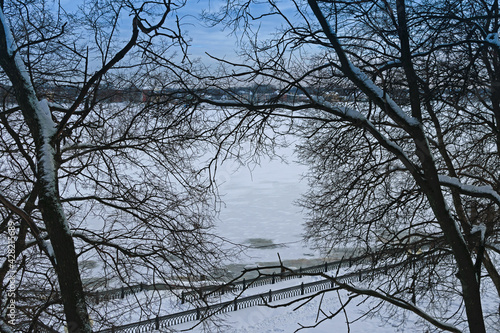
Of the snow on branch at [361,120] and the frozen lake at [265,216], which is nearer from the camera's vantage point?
the snow on branch at [361,120]

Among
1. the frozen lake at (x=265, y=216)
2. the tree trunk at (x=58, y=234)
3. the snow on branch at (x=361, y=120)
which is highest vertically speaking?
the frozen lake at (x=265, y=216)

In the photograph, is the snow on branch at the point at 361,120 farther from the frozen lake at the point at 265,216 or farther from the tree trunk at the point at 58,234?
the frozen lake at the point at 265,216

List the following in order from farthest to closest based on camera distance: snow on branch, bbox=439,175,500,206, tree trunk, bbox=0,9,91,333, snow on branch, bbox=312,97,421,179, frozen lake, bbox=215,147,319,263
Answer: frozen lake, bbox=215,147,319,263 → snow on branch, bbox=439,175,500,206 → snow on branch, bbox=312,97,421,179 → tree trunk, bbox=0,9,91,333

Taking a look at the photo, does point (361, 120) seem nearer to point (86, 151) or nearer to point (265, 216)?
point (86, 151)

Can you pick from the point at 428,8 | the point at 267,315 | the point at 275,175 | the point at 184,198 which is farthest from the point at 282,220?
the point at 428,8

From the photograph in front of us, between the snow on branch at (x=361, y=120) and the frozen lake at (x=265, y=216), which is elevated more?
the frozen lake at (x=265, y=216)

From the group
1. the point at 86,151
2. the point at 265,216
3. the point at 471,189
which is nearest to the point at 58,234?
the point at 86,151

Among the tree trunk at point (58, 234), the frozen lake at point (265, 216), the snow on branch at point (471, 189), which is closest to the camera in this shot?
the tree trunk at point (58, 234)

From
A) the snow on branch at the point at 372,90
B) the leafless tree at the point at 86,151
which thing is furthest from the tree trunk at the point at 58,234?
the snow on branch at the point at 372,90


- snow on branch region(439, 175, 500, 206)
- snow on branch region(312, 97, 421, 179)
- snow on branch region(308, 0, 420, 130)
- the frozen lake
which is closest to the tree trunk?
snow on branch region(312, 97, 421, 179)

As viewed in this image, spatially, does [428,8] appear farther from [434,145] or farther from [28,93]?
[28,93]

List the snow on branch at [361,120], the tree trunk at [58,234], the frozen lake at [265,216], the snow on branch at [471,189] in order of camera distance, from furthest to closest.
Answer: the frozen lake at [265,216]
the snow on branch at [471,189]
the snow on branch at [361,120]
the tree trunk at [58,234]

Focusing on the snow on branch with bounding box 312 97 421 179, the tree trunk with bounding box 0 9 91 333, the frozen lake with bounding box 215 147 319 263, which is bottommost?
the tree trunk with bounding box 0 9 91 333

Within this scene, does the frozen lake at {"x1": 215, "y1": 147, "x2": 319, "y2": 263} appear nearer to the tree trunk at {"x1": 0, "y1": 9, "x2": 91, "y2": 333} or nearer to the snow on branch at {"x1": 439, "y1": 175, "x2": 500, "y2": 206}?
the snow on branch at {"x1": 439, "y1": 175, "x2": 500, "y2": 206}
